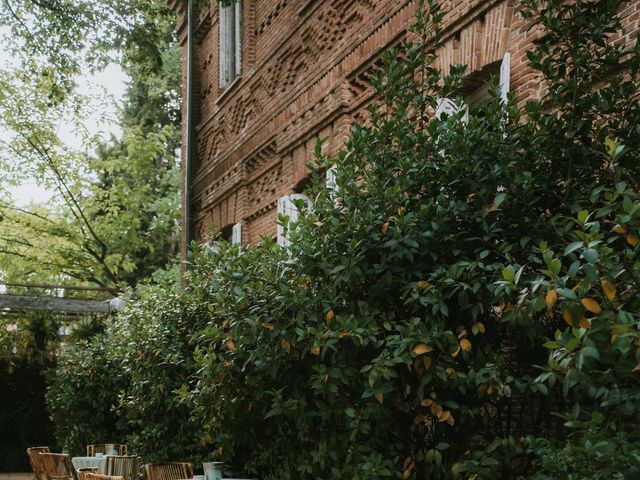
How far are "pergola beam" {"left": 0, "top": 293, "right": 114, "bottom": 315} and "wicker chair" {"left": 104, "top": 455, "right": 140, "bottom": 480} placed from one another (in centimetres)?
994

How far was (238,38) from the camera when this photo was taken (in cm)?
1498

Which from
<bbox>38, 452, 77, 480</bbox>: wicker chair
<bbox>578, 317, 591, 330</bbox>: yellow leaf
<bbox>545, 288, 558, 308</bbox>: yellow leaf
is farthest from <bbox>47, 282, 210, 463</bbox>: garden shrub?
<bbox>578, 317, 591, 330</bbox>: yellow leaf

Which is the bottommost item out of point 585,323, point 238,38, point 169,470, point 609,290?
point 169,470

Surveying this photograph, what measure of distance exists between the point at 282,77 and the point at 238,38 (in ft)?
9.51

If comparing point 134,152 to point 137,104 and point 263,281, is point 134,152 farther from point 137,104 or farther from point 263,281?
point 263,281

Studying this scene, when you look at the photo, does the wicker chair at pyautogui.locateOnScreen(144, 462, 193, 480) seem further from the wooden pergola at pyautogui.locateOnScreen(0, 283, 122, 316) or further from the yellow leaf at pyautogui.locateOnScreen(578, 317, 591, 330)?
the wooden pergola at pyautogui.locateOnScreen(0, 283, 122, 316)

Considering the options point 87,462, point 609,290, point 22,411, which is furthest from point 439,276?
point 22,411

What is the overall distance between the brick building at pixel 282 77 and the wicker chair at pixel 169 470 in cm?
244

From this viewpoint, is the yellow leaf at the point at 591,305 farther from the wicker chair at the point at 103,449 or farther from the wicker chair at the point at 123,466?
the wicker chair at the point at 103,449

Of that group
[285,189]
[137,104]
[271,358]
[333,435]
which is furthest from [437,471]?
[137,104]

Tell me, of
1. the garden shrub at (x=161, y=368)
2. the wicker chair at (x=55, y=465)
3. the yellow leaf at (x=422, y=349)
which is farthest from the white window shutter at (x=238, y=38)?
the yellow leaf at (x=422, y=349)

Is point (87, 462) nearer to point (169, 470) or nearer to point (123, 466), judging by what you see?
point (123, 466)

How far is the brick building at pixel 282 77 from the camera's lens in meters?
7.76

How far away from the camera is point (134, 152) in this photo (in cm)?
2655
